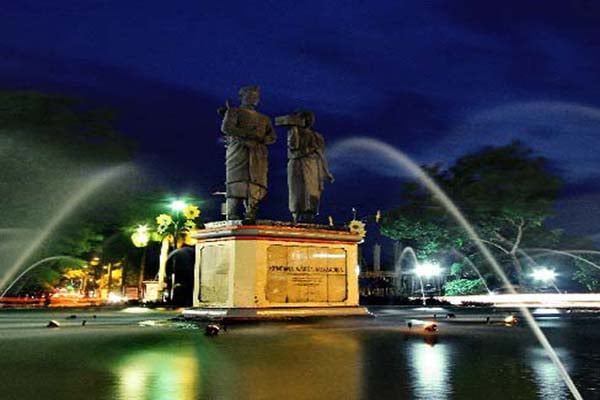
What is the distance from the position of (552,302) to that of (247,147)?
25.7 m

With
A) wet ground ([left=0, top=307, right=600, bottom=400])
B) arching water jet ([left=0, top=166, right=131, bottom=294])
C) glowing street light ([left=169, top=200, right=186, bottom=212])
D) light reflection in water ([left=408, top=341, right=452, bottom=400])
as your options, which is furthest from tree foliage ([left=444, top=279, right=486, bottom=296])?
light reflection in water ([left=408, top=341, right=452, bottom=400])

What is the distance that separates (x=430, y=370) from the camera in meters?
7.93

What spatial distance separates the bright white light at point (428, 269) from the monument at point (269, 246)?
96.5 feet

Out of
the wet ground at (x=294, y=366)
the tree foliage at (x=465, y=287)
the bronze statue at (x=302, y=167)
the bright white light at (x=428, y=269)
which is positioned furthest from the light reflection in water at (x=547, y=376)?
the bright white light at (x=428, y=269)

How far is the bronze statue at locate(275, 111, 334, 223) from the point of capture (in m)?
20.6

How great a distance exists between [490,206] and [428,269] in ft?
48.0

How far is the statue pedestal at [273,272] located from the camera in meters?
18.1

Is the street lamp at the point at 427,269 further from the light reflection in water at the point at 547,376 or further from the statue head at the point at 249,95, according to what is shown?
the light reflection in water at the point at 547,376

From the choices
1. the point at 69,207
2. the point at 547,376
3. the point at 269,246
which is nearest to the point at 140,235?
the point at 69,207

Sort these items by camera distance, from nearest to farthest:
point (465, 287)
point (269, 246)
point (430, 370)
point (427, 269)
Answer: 1. point (430, 370)
2. point (269, 246)
3. point (465, 287)
4. point (427, 269)

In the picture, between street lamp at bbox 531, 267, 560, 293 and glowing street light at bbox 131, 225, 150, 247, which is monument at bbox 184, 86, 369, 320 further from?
glowing street light at bbox 131, 225, 150, 247

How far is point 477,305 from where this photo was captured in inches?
1438

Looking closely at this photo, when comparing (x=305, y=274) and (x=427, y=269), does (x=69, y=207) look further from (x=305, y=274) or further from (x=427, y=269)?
(x=427, y=269)

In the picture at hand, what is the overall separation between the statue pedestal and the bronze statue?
48.6 inches
